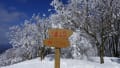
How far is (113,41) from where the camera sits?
141ft

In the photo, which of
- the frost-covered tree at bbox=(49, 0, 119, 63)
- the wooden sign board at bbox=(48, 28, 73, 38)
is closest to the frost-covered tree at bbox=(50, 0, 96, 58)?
the frost-covered tree at bbox=(49, 0, 119, 63)

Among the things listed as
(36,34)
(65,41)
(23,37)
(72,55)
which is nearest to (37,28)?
(36,34)

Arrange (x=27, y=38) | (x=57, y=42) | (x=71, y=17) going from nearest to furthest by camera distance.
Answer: (x=57, y=42) < (x=71, y=17) < (x=27, y=38)

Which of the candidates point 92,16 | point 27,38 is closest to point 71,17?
point 92,16

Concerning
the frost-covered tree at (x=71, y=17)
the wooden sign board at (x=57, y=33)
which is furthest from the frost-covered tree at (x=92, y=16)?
the wooden sign board at (x=57, y=33)

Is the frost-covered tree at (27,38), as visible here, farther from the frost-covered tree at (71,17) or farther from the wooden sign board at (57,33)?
the wooden sign board at (57,33)

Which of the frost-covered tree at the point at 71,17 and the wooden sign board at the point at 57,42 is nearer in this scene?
the wooden sign board at the point at 57,42

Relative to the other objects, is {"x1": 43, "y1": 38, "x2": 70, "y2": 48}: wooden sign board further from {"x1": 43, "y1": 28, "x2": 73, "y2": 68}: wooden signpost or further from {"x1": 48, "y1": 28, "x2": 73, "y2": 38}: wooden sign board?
{"x1": 48, "y1": 28, "x2": 73, "y2": 38}: wooden sign board

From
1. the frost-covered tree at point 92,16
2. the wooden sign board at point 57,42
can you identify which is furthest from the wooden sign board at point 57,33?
the frost-covered tree at point 92,16

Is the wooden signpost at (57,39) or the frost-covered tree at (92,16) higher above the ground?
the frost-covered tree at (92,16)

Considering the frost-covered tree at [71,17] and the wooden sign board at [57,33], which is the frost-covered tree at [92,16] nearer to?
the frost-covered tree at [71,17]

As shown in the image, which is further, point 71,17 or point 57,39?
point 71,17

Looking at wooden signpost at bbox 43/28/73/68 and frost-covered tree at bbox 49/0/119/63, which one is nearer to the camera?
wooden signpost at bbox 43/28/73/68

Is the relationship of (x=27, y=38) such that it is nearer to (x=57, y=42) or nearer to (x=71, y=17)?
(x=71, y=17)
